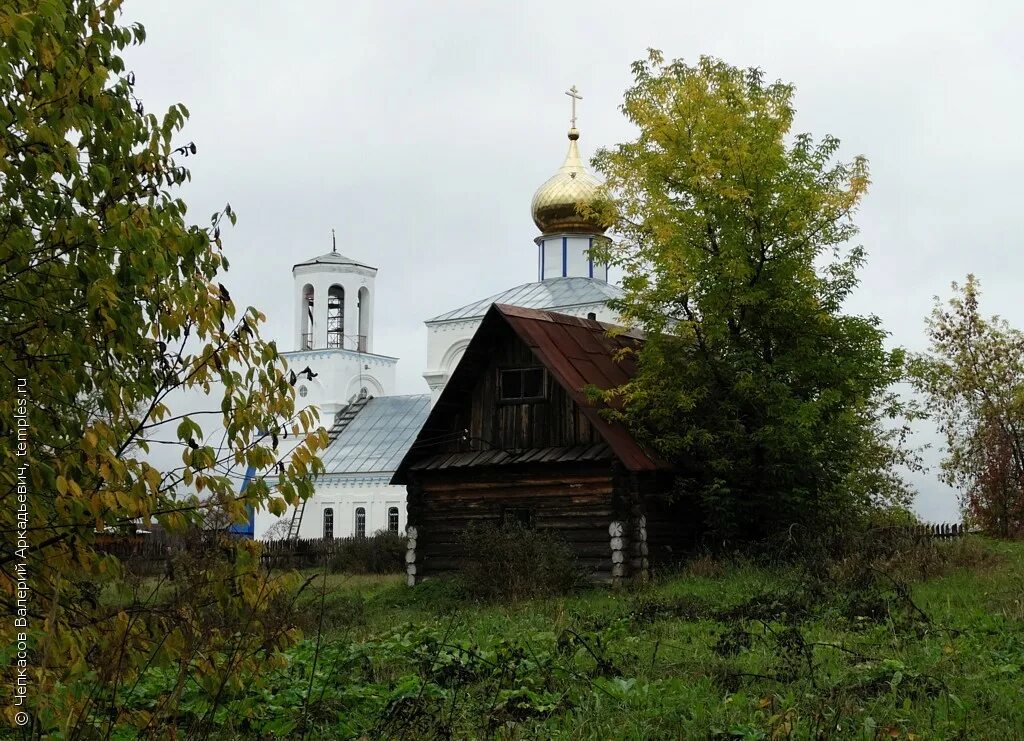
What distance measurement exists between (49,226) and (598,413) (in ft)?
50.5

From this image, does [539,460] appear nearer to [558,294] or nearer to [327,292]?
[558,294]

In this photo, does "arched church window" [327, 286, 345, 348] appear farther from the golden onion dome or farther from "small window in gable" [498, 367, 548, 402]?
"small window in gable" [498, 367, 548, 402]

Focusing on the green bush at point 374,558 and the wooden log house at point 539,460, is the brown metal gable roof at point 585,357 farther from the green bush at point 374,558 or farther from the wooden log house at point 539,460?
the green bush at point 374,558

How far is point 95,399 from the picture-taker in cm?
631

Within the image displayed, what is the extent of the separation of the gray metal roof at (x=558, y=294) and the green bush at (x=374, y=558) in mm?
14146

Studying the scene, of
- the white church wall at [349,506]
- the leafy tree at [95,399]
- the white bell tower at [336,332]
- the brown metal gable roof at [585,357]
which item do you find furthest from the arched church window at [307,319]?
the leafy tree at [95,399]

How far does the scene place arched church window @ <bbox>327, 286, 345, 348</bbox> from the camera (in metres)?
55.8

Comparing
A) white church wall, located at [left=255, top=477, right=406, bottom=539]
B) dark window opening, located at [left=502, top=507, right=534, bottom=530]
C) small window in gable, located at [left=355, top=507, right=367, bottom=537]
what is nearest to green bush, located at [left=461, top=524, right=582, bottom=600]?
dark window opening, located at [left=502, top=507, right=534, bottom=530]

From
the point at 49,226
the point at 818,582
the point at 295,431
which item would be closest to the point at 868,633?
the point at 818,582

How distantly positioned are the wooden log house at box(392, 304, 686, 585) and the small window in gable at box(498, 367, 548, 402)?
0.02 m

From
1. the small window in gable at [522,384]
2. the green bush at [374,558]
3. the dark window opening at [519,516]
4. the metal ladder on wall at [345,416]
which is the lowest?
the green bush at [374,558]

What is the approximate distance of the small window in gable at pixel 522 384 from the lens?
21.6 meters

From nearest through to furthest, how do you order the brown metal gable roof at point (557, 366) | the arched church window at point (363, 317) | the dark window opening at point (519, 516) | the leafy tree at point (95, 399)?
the leafy tree at point (95, 399)
the brown metal gable roof at point (557, 366)
the dark window opening at point (519, 516)
the arched church window at point (363, 317)

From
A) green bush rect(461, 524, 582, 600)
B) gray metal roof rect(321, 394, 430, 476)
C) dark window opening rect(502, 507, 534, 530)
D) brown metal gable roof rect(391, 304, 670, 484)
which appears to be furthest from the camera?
gray metal roof rect(321, 394, 430, 476)
